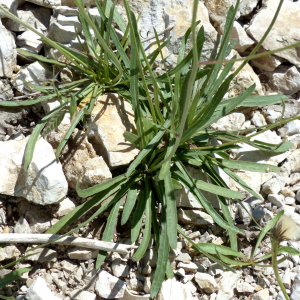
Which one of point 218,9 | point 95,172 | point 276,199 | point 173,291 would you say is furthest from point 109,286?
point 218,9

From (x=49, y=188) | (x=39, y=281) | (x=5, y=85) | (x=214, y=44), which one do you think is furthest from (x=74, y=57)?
(x=39, y=281)

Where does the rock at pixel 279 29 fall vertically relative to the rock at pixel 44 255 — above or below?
above

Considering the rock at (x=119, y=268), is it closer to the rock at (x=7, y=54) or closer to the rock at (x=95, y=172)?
the rock at (x=95, y=172)

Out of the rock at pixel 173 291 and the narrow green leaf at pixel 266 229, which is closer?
the rock at pixel 173 291

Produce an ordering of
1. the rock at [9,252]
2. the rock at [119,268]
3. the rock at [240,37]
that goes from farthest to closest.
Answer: the rock at [240,37], the rock at [119,268], the rock at [9,252]

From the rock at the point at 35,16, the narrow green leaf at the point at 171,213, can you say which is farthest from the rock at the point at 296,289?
the rock at the point at 35,16

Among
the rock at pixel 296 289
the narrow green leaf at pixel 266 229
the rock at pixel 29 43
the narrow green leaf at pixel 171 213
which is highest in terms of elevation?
the rock at pixel 29 43

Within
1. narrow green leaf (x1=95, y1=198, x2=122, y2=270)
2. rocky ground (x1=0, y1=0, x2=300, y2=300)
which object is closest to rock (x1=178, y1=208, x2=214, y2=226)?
rocky ground (x1=0, y1=0, x2=300, y2=300)
